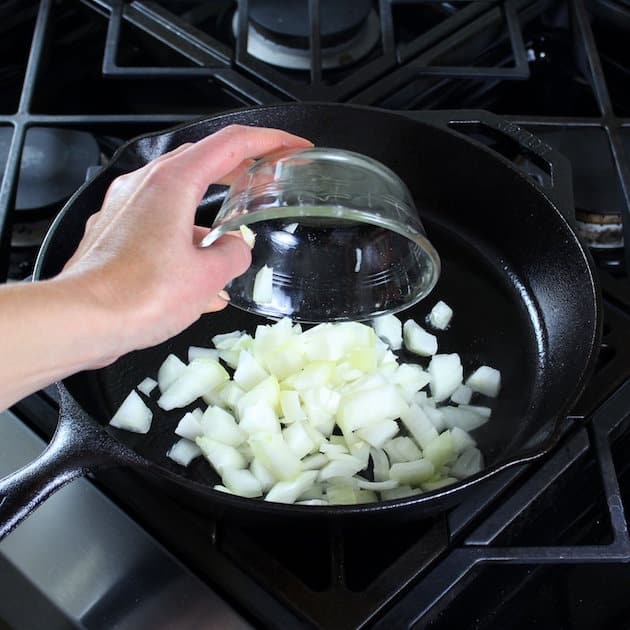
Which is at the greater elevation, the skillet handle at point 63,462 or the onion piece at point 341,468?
the skillet handle at point 63,462

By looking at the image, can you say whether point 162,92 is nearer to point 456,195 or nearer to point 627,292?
point 456,195

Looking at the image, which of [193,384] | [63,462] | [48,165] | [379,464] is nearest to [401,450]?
[379,464]

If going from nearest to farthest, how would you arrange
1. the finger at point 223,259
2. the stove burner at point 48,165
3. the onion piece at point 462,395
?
1. the finger at point 223,259
2. the onion piece at point 462,395
3. the stove burner at point 48,165

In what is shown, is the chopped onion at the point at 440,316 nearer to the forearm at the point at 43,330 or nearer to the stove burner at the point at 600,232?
the stove burner at the point at 600,232

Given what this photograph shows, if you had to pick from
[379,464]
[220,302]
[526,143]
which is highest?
[526,143]

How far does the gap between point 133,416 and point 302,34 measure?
679mm

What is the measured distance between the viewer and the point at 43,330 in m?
0.60

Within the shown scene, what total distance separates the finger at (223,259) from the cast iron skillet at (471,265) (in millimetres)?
174

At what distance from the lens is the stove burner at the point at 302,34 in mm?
1220

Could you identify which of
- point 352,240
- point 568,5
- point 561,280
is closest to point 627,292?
point 561,280

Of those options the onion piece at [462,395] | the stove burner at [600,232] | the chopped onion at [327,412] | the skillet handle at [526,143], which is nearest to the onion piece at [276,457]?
the chopped onion at [327,412]

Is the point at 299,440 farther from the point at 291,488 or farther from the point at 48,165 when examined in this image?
the point at 48,165

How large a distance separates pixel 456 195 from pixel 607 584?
21.0 inches

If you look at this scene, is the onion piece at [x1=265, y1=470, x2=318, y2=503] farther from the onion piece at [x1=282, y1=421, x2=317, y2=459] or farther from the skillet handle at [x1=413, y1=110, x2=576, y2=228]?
the skillet handle at [x1=413, y1=110, x2=576, y2=228]
